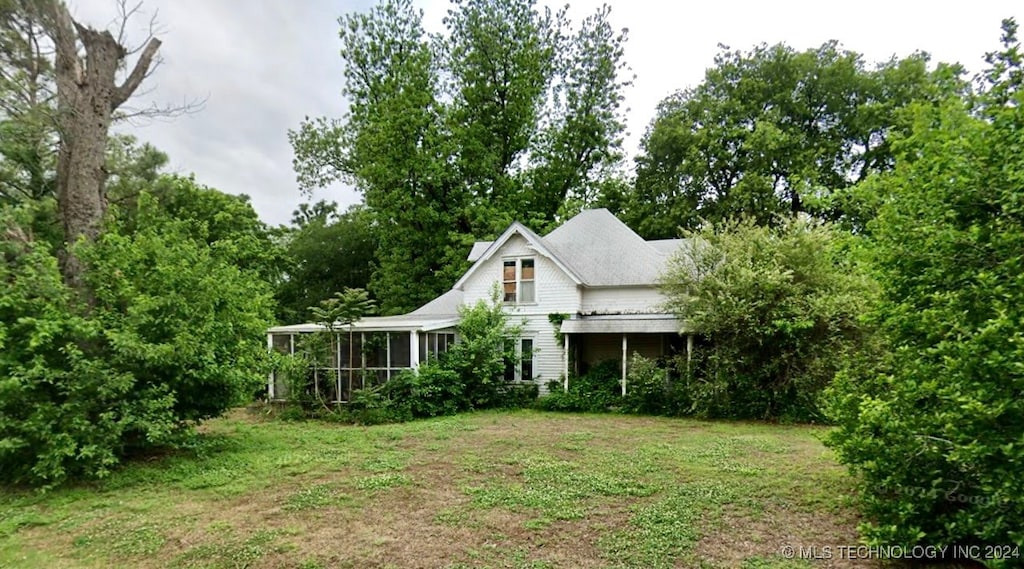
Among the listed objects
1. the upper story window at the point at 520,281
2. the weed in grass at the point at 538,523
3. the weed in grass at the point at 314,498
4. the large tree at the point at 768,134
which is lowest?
the weed in grass at the point at 314,498

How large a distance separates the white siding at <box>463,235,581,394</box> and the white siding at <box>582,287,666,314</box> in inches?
19.9

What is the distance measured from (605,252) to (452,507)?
11.6 m

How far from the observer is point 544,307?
49.2ft

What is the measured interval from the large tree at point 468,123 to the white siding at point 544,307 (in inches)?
247

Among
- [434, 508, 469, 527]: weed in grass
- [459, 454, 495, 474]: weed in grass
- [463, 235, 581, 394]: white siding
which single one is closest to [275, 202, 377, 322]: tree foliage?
[463, 235, 581, 394]: white siding

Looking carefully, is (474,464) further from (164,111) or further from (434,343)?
(164,111)

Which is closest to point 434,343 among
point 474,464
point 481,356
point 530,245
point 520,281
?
point 481,356

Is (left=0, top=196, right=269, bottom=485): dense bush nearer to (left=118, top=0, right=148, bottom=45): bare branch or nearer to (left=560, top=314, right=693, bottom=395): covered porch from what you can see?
(left=118, top=0, right=148, bottom=45): bare branch

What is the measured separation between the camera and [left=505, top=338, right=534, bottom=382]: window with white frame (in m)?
14.6

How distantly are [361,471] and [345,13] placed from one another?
23.7 m

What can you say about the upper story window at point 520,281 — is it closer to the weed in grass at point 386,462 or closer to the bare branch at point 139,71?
the weed in grass at point 386,462

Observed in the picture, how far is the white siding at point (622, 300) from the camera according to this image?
47.3 feet

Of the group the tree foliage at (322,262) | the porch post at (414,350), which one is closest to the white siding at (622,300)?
the porch post at (414,350)

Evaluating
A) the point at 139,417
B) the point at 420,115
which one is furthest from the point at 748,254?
the point at 420,115
